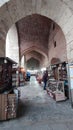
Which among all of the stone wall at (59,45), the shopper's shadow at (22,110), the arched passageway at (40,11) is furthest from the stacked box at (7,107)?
the stone wall at (59,45)

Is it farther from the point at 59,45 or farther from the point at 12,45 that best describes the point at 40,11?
the point at 12,45

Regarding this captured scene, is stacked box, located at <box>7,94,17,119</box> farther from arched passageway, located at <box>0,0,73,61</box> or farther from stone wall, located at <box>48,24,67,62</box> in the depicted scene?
stone wall, located at <box>48,24,67,62</box>

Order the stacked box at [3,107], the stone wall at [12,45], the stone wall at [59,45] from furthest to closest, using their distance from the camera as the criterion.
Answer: the stone wall at [12,45] → the stone wall at [59,45] → the stacked box at [3,107]

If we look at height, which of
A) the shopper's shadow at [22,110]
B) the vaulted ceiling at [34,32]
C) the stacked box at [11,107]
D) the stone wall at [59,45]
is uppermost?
the vaulted ceiling at [34,32]

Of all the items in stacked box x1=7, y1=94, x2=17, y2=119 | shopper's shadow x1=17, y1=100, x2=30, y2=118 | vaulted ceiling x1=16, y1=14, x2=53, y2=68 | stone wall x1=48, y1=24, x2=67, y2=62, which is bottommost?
shopper's shadow x1=17, y1=100, x2=30, y2=118

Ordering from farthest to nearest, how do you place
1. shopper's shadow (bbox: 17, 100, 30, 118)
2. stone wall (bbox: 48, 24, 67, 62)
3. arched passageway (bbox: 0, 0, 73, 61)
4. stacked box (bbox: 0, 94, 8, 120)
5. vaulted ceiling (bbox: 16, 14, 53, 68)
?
1. vaulted ceiling (bbox: 16, 14, 53, 68)
2. stone wall (bbox: 48, 24, 67, 62)
3. arched passageway (bbox: 0, 0, 73, 61)
4. shopper's shadow (bbox: 17, 100, 30, 118)
5. stacked box (bbox: 0, 94, 8, 120)

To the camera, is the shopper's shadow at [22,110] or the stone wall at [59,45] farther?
the stone wall at [59,45]

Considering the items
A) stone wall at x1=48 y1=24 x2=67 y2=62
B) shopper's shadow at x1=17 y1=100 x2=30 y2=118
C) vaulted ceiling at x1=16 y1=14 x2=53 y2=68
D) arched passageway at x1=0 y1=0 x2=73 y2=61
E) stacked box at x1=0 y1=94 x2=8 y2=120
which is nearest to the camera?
stacked box at x1=0 y1=94 x2=8 y2=120

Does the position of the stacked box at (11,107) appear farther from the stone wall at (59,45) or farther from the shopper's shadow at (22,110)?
the stone wall at (59,45)

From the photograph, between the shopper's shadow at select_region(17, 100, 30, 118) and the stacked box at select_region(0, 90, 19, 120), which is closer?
the stacked box at select_region(0, 90, 19, 120)

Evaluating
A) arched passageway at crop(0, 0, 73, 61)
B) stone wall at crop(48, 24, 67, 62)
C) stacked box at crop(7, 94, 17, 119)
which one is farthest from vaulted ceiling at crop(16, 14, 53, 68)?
stacked box at crop(7, 94, 17, 119)

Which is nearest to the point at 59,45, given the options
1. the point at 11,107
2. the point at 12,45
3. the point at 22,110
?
the point at 12,45

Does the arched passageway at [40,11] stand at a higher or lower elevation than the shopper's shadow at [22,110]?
higher

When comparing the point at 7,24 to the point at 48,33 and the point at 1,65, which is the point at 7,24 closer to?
the point at 1,65
